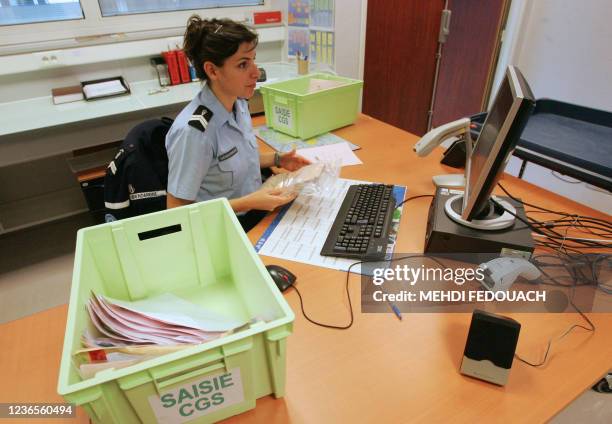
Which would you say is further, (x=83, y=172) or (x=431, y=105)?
(x=431, y=105)

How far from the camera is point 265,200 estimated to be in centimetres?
116

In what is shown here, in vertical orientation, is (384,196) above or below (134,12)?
below

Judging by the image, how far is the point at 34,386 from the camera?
0.72m

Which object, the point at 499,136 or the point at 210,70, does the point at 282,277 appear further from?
the point at 210,70

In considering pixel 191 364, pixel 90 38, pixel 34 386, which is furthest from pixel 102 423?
pixel 90 38

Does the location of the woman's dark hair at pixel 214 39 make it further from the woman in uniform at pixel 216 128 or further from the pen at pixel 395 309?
the pen at pixel 395 309

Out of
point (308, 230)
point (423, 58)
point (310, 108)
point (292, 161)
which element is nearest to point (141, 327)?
point (308, 230)

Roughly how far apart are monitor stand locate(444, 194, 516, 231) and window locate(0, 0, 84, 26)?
103 inches

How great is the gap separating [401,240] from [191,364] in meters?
0.71

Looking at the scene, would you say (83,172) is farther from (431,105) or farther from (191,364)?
(431,105)

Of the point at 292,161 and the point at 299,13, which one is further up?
the point at 299,13

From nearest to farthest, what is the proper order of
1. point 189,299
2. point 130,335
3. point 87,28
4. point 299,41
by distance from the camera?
point 130,335, point 189,299, point 87,28, point 299,41

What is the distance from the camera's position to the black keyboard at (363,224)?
3.28 feet

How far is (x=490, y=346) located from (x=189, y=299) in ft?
2.19
